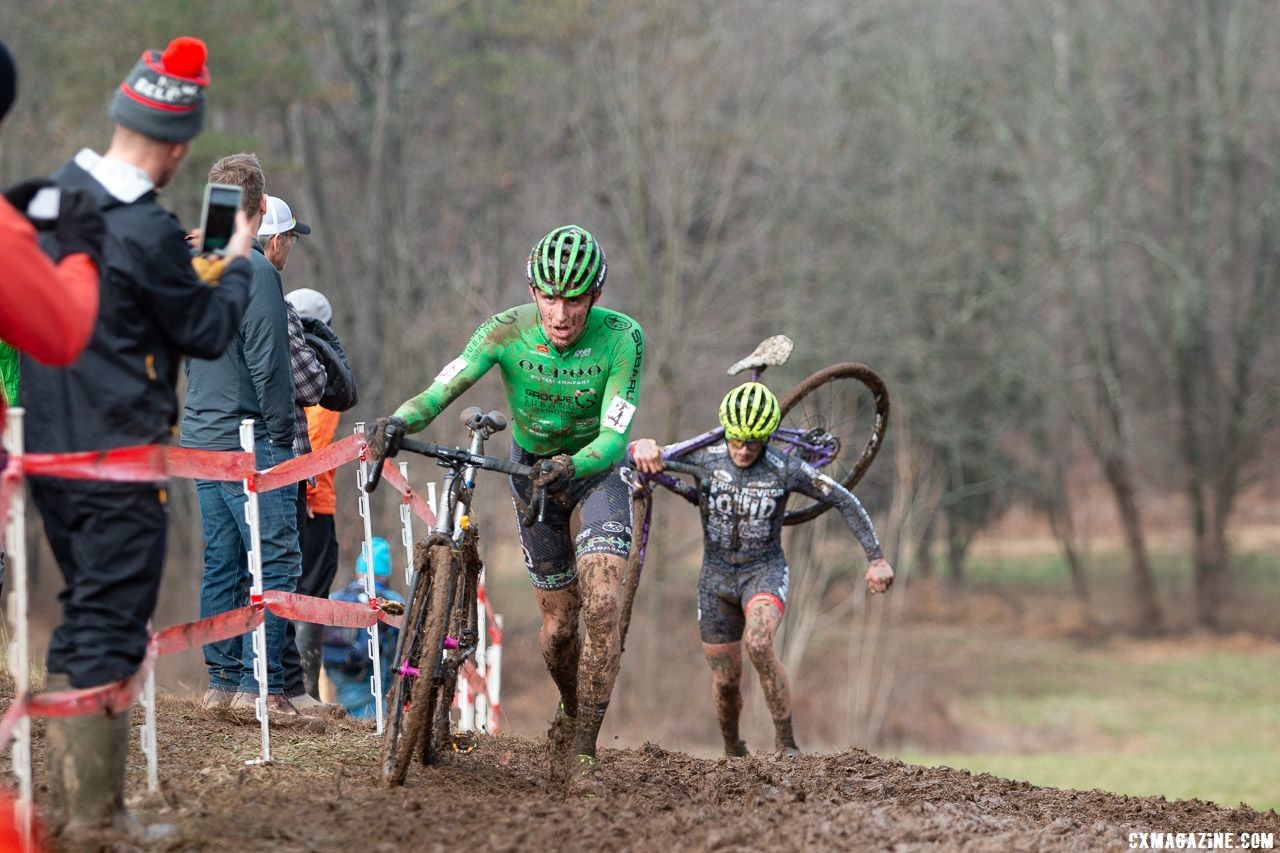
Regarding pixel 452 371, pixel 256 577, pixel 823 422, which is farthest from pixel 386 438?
pixel 823 422

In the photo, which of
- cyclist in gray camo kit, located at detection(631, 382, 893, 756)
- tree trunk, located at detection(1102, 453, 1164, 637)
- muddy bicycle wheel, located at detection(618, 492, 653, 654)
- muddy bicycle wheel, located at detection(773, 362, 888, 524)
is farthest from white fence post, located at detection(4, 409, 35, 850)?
tree trunk, located at detection(1102, 453, 1164, 637)

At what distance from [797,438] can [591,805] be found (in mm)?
4324

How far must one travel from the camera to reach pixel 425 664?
611 centimetres

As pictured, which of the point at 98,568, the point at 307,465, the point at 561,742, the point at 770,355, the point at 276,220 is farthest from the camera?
the point at 770,355

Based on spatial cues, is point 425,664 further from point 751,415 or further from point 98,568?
point 751,415

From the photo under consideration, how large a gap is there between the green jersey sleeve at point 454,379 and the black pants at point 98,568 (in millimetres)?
1458

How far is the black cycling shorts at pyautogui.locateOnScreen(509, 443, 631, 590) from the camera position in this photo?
22.4 ft

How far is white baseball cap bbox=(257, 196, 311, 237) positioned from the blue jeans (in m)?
1.02

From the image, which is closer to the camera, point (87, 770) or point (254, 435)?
point (87, 770)

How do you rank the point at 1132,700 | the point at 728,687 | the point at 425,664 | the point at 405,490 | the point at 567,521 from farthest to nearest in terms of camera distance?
the point at 1132,700
the point at 728,687
the point at 405,490
the point at 567,521
the point at 425,664

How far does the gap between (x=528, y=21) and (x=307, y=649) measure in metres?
22.3

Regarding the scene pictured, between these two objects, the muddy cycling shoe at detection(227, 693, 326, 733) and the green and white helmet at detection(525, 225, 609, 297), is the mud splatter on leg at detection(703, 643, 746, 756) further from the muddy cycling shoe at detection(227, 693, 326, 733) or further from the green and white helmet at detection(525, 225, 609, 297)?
the green and white helmet at detection(525, 225, 609, 297)

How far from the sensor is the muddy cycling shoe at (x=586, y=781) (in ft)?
20.8

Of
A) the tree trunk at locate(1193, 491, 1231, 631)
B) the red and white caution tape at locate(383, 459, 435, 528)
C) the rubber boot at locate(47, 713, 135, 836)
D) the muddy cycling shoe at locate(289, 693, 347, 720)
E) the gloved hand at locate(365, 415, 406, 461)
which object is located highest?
the gloved hand at locate(365, 415, 406, 461)
